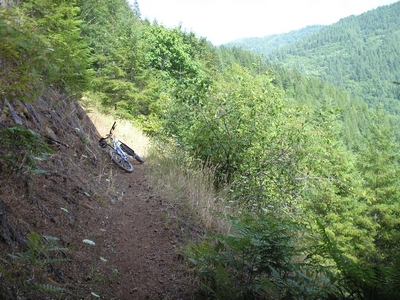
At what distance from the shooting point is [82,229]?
3684mm

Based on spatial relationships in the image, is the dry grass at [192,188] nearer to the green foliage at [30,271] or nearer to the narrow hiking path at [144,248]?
the narrow hiking path at [144,248]

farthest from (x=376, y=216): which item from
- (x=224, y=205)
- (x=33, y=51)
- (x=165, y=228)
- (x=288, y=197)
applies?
(x=33, y=51)

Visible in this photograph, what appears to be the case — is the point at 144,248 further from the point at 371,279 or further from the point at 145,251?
the point at 371,279

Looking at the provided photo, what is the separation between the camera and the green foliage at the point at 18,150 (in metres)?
2.92

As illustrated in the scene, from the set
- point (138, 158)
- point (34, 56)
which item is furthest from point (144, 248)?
point (138, 158)

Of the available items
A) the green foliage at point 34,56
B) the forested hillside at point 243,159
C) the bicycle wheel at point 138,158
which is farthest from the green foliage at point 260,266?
the bicycle wheel at point 138,158

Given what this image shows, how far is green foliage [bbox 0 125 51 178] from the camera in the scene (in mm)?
2920

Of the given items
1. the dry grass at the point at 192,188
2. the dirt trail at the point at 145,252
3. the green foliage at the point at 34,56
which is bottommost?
the dirt trail at the point at 145,252

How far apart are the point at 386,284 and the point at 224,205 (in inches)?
157

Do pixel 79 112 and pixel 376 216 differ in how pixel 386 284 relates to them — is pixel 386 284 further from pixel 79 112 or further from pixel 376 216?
pixel 376 216

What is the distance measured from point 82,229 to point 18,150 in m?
1.08

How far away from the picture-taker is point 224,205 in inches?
229

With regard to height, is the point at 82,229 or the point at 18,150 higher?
the point at 18,150

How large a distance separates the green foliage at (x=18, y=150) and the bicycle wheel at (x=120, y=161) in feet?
14.1
